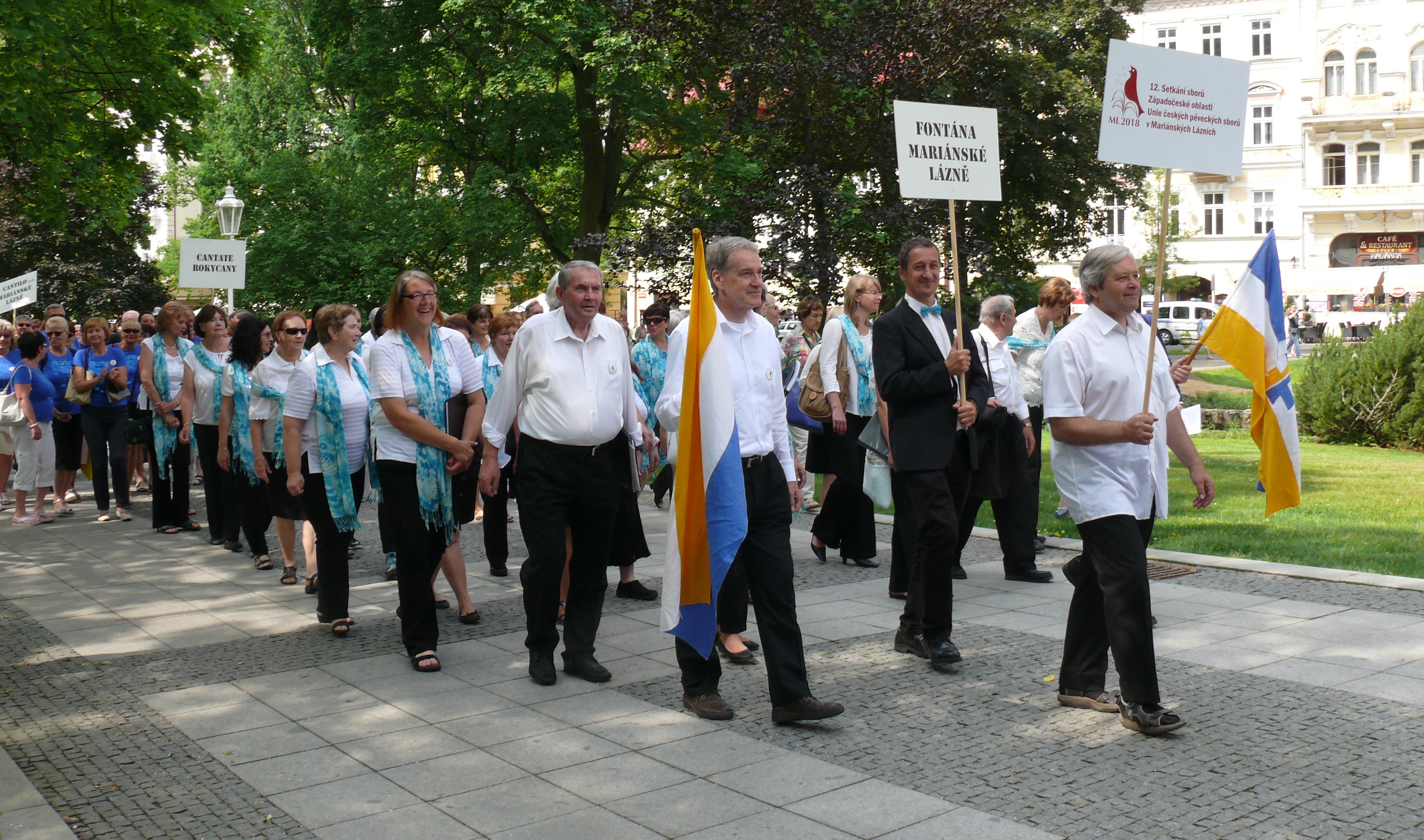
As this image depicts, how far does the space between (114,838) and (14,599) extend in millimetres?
5063

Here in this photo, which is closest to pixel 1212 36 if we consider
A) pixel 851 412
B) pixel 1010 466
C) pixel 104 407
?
pixel 851 412

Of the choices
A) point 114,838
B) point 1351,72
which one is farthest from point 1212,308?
point 114,838

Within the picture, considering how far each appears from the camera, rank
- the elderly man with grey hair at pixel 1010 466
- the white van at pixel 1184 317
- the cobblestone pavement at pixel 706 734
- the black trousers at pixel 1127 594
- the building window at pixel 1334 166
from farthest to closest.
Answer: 1. the building window at pixel 1334 166
2. the white van at pixel 1184 317
3. the elderly man with grey hair at pixel 1010 466
4. the black trousers at pixel 1127 594
5. the cobblestone pavement at pixel 706 734

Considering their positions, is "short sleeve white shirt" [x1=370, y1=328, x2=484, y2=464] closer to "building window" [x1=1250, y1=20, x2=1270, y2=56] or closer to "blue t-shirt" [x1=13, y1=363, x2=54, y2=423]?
"blue t-shirt" [x1=13, y1=363, x2=54, y2=423]

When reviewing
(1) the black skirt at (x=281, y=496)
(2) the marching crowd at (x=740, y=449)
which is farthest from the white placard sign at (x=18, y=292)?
(1) the black skirt at (x=281, y=496)

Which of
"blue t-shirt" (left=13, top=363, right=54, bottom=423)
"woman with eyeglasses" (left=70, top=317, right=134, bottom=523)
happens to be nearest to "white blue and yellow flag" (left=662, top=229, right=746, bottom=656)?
"woman with eyeglasses" (left=70, top=317, right=134, bottom=523)

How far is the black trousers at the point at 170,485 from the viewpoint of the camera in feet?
38.0

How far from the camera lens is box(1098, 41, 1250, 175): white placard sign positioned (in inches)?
230

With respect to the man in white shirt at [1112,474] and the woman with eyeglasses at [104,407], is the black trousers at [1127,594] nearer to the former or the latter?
the man in white shirt at [1112,474]

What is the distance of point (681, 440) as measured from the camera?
5.61 meters

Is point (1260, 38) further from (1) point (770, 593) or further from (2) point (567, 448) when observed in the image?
(1) point (770, 593)

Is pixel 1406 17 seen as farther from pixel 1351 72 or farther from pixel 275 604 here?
pixel 275 604

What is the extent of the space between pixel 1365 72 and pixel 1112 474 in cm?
6436

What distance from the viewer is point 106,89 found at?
13117mm
